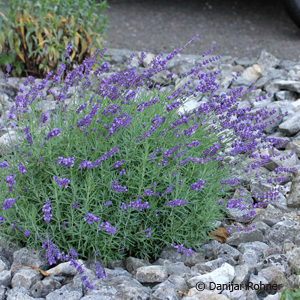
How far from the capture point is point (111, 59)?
626 centimetres

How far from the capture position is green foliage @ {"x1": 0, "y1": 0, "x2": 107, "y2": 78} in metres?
5.38

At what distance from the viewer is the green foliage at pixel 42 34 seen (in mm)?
5375

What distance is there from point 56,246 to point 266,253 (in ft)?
3.99

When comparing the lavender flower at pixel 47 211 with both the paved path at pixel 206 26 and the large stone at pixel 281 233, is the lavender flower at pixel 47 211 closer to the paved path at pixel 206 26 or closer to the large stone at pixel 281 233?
the large stone at pixel 281 233

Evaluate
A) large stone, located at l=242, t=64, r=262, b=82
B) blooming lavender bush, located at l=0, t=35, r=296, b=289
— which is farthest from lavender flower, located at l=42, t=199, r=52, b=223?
large stone, located at l=242, t=64, r=262, b=82

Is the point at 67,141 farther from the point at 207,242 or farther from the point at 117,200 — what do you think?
the point at 207,242

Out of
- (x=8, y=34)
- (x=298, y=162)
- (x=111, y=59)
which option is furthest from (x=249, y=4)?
(x=298, y=162)

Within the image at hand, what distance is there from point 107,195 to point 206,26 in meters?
6.36

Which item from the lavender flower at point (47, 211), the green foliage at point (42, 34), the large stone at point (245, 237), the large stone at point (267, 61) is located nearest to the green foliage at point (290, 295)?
the large stone at point (245, 237)

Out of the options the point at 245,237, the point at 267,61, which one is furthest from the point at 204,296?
the point at 267,61

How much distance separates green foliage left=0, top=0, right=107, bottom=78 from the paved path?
138cm

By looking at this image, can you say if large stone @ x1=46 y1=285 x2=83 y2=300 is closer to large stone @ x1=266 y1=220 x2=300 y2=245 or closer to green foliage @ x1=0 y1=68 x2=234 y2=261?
green foliage @ x1=0 y1=68 x2=234 y2=261

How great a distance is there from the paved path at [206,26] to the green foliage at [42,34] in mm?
1376

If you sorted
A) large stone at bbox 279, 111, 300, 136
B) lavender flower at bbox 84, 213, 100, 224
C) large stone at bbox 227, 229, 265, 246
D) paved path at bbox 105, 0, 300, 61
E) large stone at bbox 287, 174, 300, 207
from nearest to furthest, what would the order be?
lavender flower at bbox 84, 213, 100, 224 → large stone at bbox 227, 229, 265, 246 → large stone at bbox 287, 174, 300, 207 → large stone at bbox 279, 111, 300, 136 → paved path at bbox 105, 0, 300, 61
